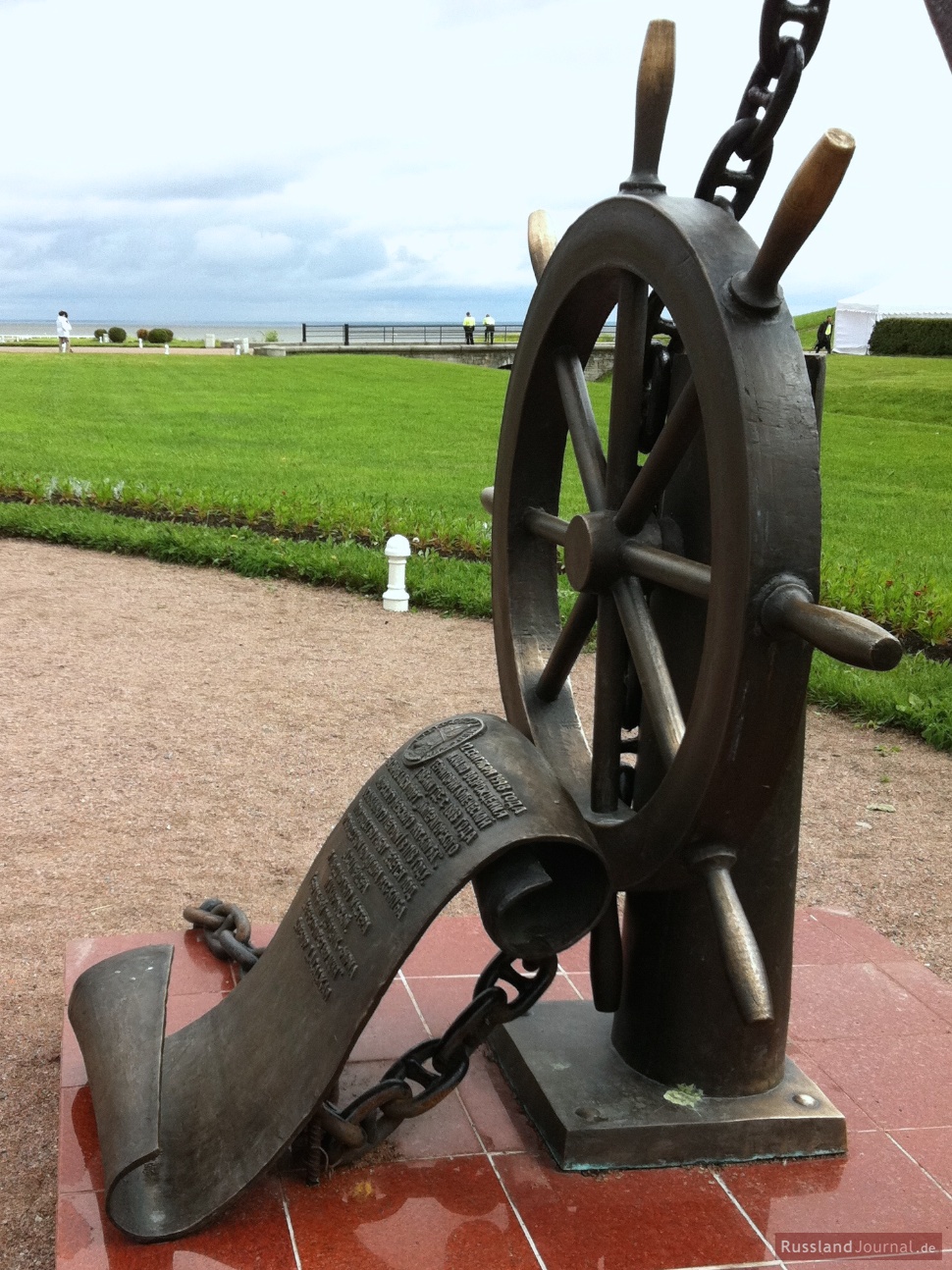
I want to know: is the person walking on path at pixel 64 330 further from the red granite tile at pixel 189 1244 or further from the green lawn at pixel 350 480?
the red granite tile at pixel 189 1244

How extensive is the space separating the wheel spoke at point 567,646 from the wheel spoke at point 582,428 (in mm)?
205

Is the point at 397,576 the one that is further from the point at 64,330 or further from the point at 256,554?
the point at 64,330

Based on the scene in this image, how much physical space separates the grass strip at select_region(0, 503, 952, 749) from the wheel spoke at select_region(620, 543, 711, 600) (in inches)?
144

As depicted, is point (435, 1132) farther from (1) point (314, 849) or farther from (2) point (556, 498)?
(1) point (314, 849)

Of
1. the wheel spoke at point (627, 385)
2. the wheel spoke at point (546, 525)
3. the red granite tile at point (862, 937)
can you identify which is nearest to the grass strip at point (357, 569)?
the red granite tile at point (862, 937)

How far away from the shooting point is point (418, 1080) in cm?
239

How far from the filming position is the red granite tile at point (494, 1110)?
2.53 meters

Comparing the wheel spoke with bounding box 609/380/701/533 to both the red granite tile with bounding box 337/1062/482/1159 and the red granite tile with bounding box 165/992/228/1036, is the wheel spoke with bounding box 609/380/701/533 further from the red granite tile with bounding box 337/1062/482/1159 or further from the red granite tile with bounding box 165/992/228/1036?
the red granite tile with bounding box 165/992/228/1036

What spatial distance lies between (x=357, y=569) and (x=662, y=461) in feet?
19.6

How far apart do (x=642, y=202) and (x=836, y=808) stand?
3.22 m

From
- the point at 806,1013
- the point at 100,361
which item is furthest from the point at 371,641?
the point at 100,361

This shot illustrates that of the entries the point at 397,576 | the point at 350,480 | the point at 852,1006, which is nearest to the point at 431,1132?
the point at 852,1006

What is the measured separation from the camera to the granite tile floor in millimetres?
Result: 2197

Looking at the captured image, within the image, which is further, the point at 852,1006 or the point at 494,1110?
the point at 852,1006
